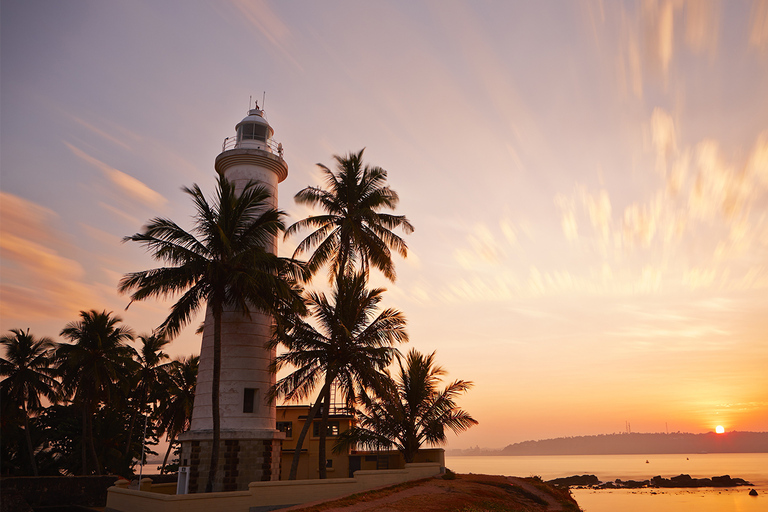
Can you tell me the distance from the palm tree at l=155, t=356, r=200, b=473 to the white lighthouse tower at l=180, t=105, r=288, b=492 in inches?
768

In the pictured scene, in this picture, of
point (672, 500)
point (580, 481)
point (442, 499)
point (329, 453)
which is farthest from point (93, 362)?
point (580, 481)

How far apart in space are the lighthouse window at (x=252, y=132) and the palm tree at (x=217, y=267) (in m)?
5.84

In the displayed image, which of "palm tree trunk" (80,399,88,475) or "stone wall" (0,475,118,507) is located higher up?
"palm tree trunk" (80,399,88,475)

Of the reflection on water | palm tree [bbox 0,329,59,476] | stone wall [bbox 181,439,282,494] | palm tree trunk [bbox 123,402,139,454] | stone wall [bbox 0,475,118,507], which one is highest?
palm tree [bbox 0,329,59,476]

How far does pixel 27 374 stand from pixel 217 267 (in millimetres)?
26770

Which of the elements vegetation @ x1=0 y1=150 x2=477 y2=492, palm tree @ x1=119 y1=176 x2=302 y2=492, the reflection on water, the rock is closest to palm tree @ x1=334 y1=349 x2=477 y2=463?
vegetation @ x1=0 y1=150 x2=477 y2=492

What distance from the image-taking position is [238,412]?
996 inches

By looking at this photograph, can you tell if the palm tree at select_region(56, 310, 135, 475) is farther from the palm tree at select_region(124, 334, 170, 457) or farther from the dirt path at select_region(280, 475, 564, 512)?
the dirt path at select_region(280, 475, 564, 512)

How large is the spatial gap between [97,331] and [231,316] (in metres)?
17.9

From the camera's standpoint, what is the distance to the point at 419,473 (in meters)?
25.3

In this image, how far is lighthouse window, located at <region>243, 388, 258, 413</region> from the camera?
25675 millimetres

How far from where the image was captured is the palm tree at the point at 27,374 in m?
39.8

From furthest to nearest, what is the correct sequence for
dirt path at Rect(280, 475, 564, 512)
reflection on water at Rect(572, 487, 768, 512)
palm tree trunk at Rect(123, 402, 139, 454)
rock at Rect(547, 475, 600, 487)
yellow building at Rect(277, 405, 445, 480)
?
1. rock at Rect(547, 475, 600, 487)
2. reflection on water at Rect(572, 487, 768, 512)
3. palm tree trunk at Rect(123, 402, 139, 454)
4. yellow building at Rect(277, 405, 445, 480)
5. dirt path at Rect(280, 475, 564, 512)

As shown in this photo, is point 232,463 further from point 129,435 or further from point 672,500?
point 672,500
